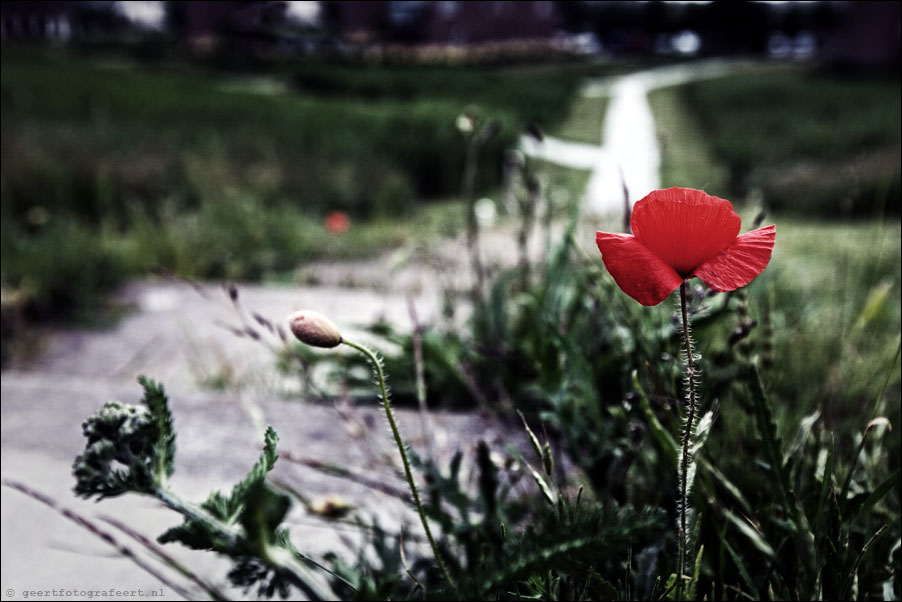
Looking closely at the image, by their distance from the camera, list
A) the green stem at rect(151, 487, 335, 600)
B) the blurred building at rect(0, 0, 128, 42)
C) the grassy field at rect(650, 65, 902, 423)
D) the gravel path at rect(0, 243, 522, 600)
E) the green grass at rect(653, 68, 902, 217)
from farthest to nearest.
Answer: the blurred building at rect(0, 0, 128, 42), the green grass at rect(653, 68, 902, 217), the grassy field at rect(650, 65, 902, 423), the gravel path at rect(0, 243, 522, 600), the green stem at rect(151, 487, 335, 600)

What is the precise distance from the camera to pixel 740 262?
0.65 metres

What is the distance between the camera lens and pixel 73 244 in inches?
112

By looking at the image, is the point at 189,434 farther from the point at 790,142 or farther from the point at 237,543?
the point at 790,142

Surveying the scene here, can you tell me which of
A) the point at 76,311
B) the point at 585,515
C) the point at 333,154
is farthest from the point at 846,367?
the point at 333,154

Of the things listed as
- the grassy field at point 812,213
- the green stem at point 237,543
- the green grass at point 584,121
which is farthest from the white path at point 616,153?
the green stem at point 237,543

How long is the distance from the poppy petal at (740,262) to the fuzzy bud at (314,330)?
0.32 metres

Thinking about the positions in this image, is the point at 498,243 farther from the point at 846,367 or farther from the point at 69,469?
the point at 69,469

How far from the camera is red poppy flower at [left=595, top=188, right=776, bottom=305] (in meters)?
0.63

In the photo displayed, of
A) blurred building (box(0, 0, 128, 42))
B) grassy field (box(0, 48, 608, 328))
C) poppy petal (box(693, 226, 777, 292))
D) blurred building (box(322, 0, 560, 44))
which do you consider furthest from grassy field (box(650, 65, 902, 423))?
blurred building (box(0, 0, 128, 42))

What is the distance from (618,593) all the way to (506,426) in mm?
700

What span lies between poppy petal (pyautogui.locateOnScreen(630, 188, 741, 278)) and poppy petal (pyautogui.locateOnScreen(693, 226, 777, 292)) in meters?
0.01

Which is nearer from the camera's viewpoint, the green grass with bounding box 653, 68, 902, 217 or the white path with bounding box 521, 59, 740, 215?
the white path with bounding box 521, 59, 740, 215

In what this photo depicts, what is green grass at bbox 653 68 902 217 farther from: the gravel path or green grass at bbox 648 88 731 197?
the gravel path

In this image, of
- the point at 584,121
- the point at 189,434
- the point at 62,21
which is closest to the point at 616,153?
the point at 584,121
